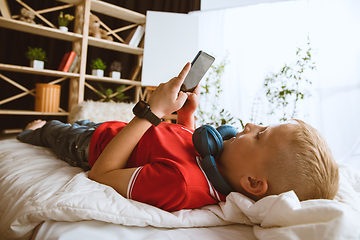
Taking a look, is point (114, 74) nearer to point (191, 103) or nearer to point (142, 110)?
point (191, 103)

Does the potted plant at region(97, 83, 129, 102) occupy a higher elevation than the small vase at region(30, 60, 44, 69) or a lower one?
lower

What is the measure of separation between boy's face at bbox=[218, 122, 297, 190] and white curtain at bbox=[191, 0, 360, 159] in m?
2.23

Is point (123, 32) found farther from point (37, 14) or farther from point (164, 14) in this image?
point (37, 14)

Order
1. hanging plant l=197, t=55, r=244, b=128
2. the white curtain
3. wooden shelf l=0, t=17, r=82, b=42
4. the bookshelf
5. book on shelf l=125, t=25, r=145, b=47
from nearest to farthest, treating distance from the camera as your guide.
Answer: wooden shelf l=0, t=17, r=82, b=42, the bookshelf, the white curtain, book on shelf l=125, t=25, r=145, b=47, hanging plant l=197, t=55, r=244, b=128

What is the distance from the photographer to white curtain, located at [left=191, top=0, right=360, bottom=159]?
2.46m

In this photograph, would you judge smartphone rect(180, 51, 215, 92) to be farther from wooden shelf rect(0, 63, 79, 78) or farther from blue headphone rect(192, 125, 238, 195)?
wooden shelf rect(0, 63, 79, 78)

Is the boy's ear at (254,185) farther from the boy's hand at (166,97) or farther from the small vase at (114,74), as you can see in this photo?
the small vase at (114,74)

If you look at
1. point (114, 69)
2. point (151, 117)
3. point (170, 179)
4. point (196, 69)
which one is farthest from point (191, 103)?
point (114, 69)

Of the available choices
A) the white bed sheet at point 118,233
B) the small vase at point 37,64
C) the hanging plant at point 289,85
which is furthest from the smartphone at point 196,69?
A: the small vase at point 37,64

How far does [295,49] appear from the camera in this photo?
8.74 feet

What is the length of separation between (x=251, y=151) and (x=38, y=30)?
8.39 feet

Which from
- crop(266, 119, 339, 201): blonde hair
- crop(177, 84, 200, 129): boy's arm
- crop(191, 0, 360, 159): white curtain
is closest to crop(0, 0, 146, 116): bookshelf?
crop(191, 0, 360, 159): white curtain

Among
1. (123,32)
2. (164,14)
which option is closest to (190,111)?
(164,14)

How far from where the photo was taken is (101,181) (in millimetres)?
711
